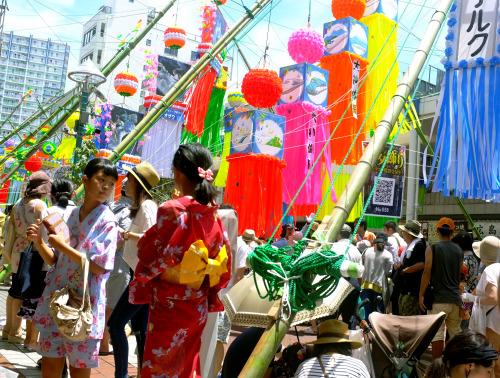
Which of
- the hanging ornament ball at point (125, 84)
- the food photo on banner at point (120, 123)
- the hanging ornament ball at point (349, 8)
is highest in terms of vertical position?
the hanging ornament ball at point (349, 8)

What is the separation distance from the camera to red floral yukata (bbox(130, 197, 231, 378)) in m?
2.74

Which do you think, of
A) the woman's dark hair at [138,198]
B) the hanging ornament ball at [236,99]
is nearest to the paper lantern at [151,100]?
the hanging ornament ball at [236,99]

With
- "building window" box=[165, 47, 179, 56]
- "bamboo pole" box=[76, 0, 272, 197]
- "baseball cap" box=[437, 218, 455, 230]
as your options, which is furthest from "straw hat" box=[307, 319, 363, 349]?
"building window" box=[165, 47, 179, 56]

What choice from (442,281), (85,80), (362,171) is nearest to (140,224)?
(362,171)

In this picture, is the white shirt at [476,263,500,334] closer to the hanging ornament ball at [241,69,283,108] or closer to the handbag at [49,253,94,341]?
the handbag at [49,253,94,341]

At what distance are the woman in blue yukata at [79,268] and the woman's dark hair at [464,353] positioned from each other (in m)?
1.97

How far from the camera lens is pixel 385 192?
11.6m

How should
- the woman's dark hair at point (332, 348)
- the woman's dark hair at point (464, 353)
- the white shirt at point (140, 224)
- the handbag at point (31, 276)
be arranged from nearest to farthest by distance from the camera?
1. the woman's dark hair at point (464, 353)
2. the woman's dark hair at point (332, 348)
3. the white shirt at point (140, 224)
4. the handbag at point (31, 276)

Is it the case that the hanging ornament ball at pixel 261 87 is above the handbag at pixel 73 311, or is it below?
above

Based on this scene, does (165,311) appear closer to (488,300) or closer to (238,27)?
(488,300)

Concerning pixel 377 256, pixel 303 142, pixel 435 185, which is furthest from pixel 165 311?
pixel 303 142

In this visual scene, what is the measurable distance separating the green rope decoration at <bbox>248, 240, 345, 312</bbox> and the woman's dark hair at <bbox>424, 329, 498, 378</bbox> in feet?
2.29

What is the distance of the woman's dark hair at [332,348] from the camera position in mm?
2947

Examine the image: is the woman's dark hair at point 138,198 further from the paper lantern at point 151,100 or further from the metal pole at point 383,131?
the paper lantern at point 151,100
